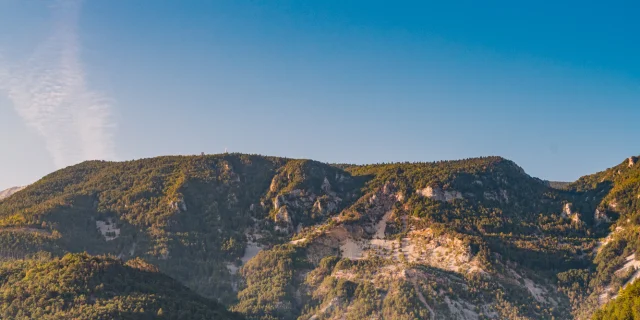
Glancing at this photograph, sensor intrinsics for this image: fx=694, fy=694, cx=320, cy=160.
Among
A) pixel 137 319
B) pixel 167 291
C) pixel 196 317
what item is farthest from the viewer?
pixel 167 291

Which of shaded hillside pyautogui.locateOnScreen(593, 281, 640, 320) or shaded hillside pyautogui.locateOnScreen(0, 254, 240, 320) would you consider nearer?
shaded hillside pyautogui.locateOnScreen(593, 281, 640, 320)

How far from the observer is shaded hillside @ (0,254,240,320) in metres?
171

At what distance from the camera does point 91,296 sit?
7131 inches

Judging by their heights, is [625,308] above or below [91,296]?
below

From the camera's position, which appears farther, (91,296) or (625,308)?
(91,296)

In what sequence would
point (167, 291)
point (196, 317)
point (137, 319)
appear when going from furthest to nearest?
point (167, 291), point (196, 317), point (137, 319)

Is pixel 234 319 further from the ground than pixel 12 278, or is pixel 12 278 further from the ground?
pixel 12 278

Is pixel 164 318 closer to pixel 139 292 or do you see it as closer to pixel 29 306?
pixel 139 292

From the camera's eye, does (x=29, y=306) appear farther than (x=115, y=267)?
No

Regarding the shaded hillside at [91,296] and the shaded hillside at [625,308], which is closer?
the shaded hillside at [625,308]

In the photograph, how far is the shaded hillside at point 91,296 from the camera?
171375mm

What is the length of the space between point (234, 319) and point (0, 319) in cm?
A: 6044

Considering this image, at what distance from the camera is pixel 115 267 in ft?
649

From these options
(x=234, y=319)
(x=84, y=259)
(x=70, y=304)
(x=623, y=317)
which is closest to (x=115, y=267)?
(x=84, y=259)
